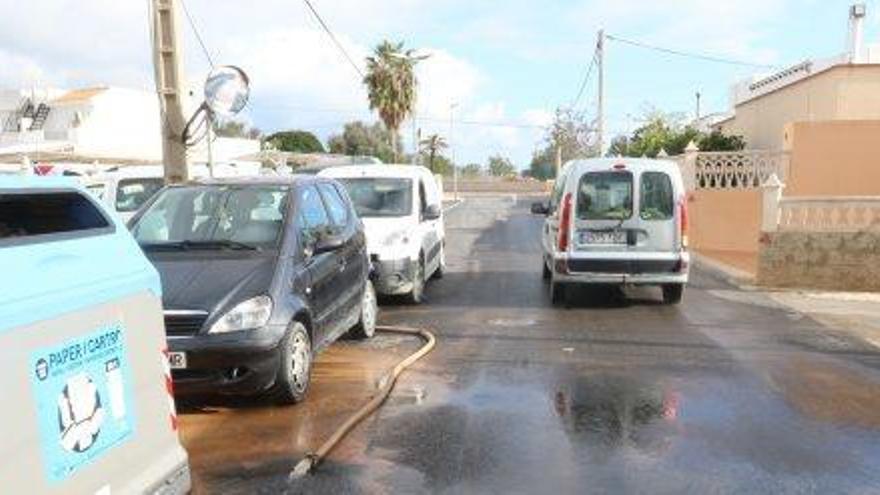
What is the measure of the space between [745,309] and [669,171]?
2106 mm

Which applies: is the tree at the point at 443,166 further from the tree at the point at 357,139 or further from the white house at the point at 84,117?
the white house at the point at 84,117

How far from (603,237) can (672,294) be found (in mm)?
1362

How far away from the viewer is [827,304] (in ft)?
42.6

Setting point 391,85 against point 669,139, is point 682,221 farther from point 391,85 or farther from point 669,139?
point 391,85

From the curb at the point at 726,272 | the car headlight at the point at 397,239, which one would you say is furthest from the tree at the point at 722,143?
the car headlight at the point at 397,239

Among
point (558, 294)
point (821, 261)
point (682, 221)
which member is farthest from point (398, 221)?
point (821, 261)

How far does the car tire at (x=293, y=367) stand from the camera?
22.5 ft

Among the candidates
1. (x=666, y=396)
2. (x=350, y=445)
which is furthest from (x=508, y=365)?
(x=350, y=445)

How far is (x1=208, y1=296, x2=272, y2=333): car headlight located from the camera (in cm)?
662

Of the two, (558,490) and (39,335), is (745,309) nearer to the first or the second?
(558,490)

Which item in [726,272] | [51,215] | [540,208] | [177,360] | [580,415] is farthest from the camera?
[726,272]

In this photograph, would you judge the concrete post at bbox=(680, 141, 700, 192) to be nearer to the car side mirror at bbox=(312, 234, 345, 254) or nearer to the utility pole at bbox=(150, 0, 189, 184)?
the utility pole at bbox=(150, 0, 189, 184)

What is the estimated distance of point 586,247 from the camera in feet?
39.1

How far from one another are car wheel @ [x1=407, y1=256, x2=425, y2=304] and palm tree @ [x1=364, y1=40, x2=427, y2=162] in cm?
4196
